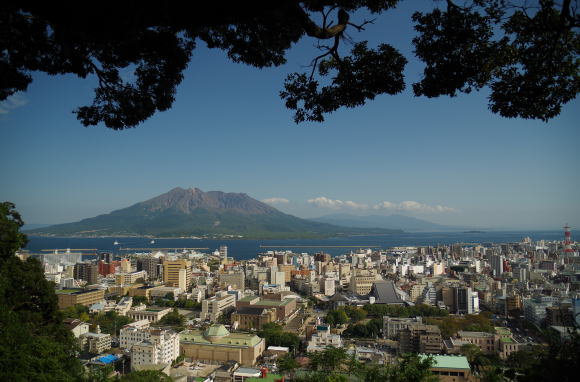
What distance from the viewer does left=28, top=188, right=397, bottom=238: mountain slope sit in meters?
67.1

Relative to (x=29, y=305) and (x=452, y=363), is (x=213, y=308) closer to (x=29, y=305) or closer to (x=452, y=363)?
(x=452, y=363)

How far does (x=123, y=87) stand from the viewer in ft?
5.64

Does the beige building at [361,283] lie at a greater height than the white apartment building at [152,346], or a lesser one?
lesser

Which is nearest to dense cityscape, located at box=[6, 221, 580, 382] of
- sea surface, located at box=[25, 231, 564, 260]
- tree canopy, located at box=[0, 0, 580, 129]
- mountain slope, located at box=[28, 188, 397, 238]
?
tree canopy, located at box=[0, 0, 580, 129]

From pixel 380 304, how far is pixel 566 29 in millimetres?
13900

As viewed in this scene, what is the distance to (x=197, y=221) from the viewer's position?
251ft

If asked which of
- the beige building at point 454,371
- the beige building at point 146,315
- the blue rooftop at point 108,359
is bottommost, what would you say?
the beige building at point 146,315

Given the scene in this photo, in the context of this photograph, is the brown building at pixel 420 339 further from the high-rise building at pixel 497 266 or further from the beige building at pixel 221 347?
the high-rise building at pixel 497 266

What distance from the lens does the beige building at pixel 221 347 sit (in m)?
9.00

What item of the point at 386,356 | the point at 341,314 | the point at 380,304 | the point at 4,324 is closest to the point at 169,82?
the point at 4,324

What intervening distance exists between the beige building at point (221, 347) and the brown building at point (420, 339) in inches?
137

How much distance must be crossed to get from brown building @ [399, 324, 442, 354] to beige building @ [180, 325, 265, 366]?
3.47 meters

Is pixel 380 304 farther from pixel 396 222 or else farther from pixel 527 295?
pixel 396 222

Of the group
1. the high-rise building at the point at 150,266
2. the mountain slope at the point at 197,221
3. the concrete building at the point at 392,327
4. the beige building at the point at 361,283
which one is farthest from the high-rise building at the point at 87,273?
the mountain slope at the point at 197,221
